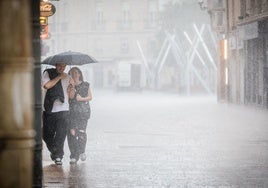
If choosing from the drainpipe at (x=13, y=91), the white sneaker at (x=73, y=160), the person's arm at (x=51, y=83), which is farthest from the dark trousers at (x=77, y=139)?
the drainpipe at (x=13, y=91)

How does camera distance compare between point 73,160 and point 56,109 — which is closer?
point 56,109

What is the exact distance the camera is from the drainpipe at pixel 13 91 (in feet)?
8.77

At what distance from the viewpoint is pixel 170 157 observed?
11.7 meters

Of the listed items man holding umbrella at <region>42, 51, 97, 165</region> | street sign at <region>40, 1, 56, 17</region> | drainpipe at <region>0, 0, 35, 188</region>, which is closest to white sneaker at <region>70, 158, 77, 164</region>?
man holding umbrella at <region>42, 51, 97, 165</region>

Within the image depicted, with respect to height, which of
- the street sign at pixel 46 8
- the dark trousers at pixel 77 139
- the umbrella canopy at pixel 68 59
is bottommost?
the dark trousers at pixel 77 139

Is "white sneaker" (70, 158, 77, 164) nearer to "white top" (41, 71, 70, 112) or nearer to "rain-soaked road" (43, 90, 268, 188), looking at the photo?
"rain-soaked road" (43, 90, 268, 188)

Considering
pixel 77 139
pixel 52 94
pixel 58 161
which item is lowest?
pixel 58 161

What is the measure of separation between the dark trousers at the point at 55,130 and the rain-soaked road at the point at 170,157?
0.90 feet

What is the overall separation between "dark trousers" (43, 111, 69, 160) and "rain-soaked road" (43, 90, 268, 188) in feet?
0.90

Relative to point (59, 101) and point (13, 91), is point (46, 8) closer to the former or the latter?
point (59, 101)

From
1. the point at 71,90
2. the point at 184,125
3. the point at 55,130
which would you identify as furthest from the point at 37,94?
the point at 184,125

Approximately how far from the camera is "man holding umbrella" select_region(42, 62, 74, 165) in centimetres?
1059

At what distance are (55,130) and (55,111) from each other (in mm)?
319

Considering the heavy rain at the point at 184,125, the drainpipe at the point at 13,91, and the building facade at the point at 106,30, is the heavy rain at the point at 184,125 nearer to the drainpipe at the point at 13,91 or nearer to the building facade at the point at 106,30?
the drainpipe at the point at 13,91
